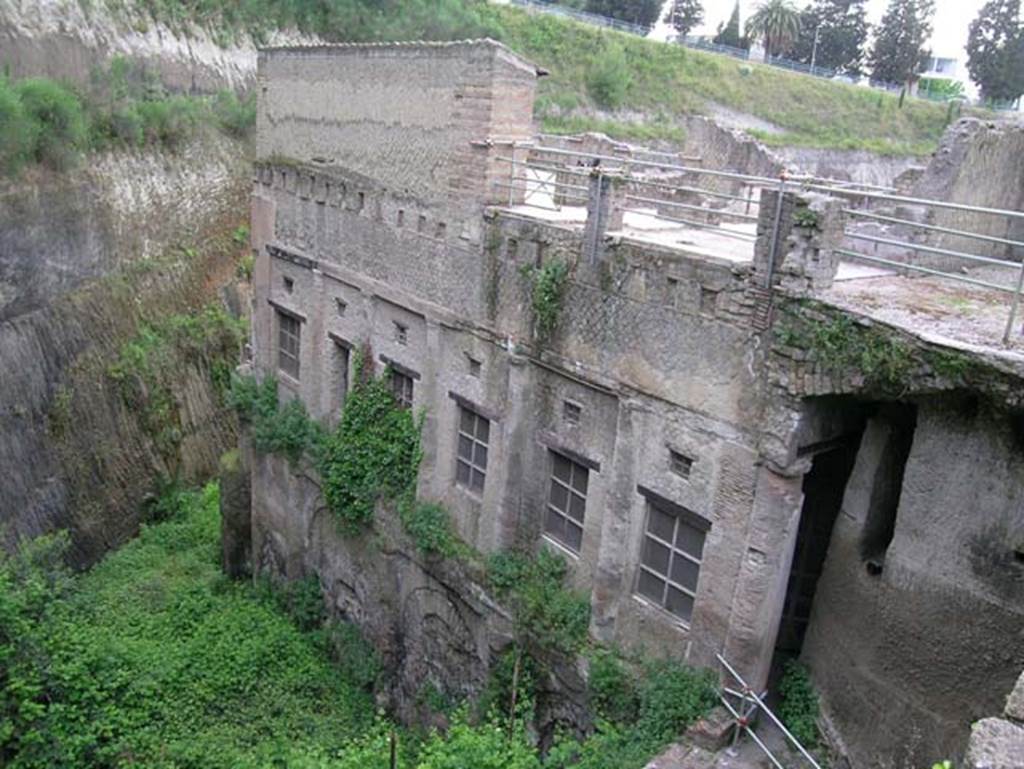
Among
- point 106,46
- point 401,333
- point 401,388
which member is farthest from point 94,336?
point 401,333

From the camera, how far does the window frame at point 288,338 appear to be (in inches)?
615

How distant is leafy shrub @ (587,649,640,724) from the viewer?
32.1ft

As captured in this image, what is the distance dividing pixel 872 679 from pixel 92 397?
16696 millimetres

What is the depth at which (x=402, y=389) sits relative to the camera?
1342cm

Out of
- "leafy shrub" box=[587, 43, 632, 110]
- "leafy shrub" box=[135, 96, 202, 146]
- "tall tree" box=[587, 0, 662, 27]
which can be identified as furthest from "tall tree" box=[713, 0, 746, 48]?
"leafy shrub" box=[135, 96, 202, 146]

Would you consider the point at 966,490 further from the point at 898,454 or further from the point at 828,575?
the point at 828,575

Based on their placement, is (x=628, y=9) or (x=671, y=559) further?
(x=628, y=9)

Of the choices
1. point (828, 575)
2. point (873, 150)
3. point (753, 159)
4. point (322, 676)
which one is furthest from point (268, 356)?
point (873, 150)

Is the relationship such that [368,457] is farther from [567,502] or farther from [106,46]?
[106,46]

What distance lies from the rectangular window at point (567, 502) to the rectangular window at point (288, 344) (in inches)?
252

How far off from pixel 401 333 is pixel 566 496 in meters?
3.73

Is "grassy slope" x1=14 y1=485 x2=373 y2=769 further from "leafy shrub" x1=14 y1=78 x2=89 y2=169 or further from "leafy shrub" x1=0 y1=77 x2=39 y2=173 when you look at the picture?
"leafy shrub" x1=14 y1=78 x2=89 y2=169

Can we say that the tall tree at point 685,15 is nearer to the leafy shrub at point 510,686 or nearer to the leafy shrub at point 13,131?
the leafy shrub at point 13,131

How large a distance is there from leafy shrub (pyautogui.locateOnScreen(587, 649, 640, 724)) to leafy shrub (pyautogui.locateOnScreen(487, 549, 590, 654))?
50cm
